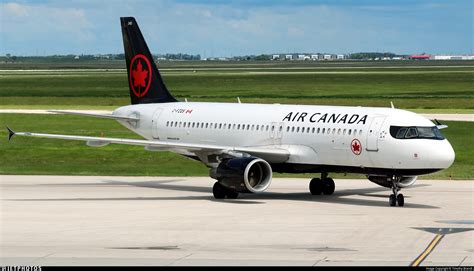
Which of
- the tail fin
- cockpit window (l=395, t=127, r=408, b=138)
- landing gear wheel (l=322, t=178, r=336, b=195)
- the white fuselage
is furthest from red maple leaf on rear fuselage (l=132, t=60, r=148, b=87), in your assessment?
cockpit window (l=395, t=127, r=408, b=138)

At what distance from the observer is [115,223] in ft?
115

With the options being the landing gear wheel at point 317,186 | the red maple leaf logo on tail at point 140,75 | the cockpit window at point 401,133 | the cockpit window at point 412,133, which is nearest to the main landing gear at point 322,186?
the landing gear wheel at point 317,186

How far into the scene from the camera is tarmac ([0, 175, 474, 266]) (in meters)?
27.9

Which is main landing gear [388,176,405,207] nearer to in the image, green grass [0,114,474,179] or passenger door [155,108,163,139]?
green grass [0,114,474,179]

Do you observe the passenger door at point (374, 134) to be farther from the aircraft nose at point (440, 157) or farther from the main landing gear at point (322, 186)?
the main landing gear at point (322, 186)

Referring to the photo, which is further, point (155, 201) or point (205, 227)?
point (155, 201)

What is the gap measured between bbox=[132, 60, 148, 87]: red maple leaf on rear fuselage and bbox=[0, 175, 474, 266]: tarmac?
4698 millimetres

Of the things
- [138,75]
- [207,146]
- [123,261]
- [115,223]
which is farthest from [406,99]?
[123,261]

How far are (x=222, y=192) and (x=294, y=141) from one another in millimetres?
3424

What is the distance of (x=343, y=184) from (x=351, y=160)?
783 centimetres

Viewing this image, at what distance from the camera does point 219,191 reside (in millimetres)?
42719

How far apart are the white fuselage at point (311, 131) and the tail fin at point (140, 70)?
1183 millimetres

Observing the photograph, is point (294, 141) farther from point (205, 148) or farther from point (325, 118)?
point (205, 148)

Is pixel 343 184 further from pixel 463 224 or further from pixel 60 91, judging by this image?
pixel 60 91
